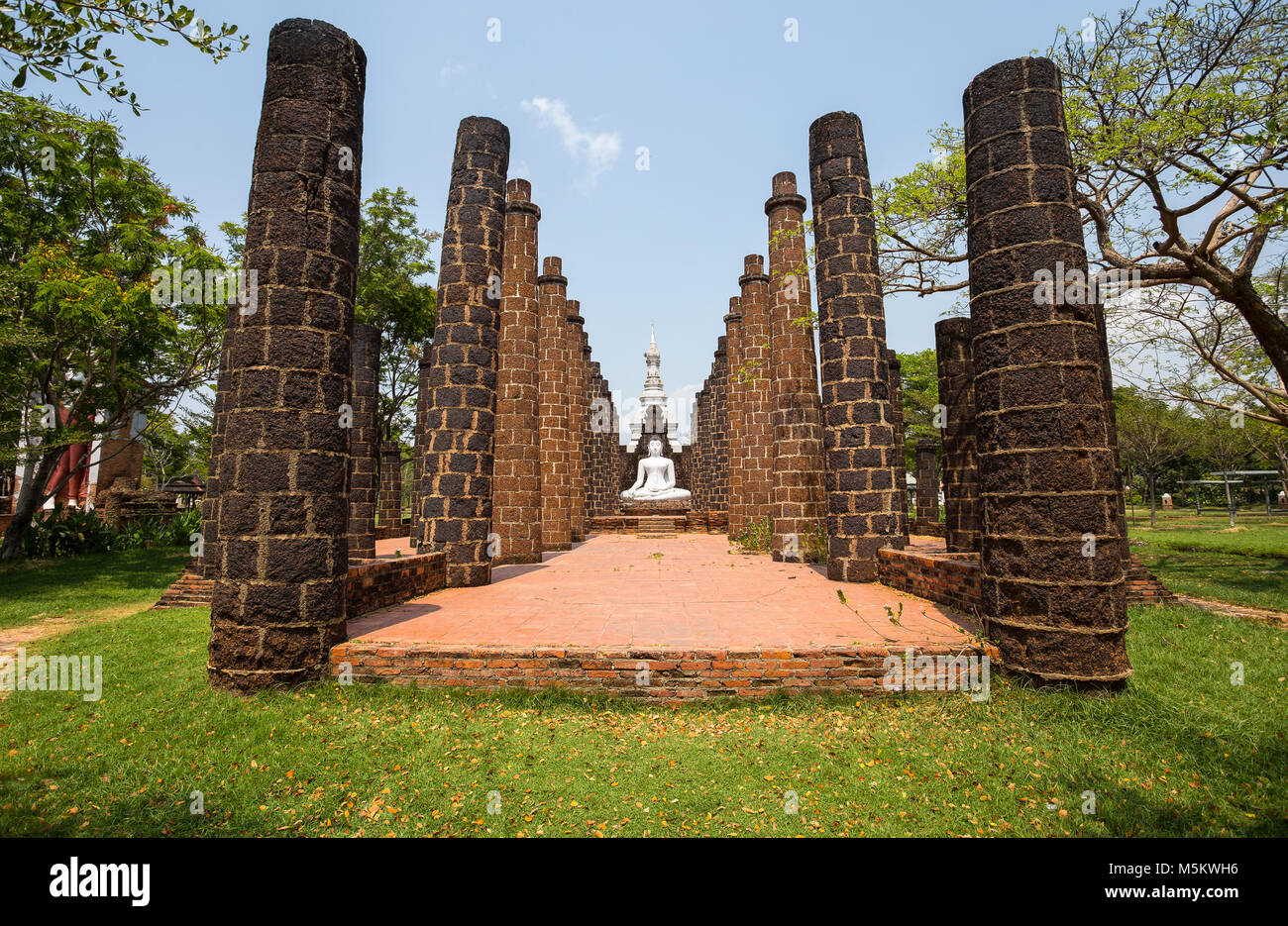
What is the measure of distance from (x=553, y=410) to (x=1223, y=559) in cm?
1585

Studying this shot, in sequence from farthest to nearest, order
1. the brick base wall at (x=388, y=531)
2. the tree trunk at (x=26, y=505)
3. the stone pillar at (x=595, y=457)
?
the stone pillar at (x=595, y=457) < the brick base wall at (x=388, y=531) < the tree trunk at (x=26, y=505)

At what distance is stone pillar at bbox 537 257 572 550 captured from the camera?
48.7 ft

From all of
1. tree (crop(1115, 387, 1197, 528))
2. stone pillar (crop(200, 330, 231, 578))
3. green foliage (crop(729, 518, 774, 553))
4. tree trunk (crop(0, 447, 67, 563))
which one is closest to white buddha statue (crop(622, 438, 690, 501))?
green foliage (crop(729, 518, 774, 553))

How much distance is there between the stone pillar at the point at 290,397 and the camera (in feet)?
16.4

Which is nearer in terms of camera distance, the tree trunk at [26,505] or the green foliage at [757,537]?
the green foliage at [757,537]

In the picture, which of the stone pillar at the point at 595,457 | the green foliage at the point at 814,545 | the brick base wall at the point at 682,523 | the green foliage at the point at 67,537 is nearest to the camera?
the green foliage at the point at 814,545

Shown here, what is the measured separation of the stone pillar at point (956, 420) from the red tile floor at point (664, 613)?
2.77 meters

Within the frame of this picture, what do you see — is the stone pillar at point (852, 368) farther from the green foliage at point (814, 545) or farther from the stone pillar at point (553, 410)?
the stone pillar at point (553, 410)

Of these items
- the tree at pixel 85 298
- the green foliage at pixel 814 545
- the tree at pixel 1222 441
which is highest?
the tree at pixel 85 298

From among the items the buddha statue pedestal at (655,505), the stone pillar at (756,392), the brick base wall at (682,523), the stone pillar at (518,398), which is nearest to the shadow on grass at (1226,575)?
the stone pillar at (756,392)

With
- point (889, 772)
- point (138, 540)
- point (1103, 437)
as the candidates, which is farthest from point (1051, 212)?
point (138, 540)

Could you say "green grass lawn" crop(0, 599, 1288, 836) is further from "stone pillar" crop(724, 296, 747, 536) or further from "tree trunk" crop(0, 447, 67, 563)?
"tree trunk" crop(0, 447, 67, 563)

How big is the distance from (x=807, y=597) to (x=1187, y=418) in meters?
33.8

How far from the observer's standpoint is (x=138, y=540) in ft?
Result: 57.4
